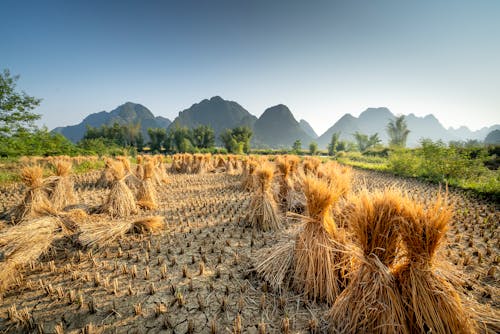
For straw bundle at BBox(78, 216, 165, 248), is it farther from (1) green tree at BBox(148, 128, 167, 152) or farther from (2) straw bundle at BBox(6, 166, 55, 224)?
(1) green tree at BBox(148, 128, 167, 152)

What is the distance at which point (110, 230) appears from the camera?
3646 mm

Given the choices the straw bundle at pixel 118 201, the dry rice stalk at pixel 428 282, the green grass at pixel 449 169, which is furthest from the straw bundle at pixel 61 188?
the green grass at pixel 449 169

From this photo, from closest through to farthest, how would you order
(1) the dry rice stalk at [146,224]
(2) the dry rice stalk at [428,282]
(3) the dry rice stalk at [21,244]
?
(2) the dry rice stalk at [428,282], (3) the dry rice stalk at [21,244], (1) the dry rice stalk at [146,224]

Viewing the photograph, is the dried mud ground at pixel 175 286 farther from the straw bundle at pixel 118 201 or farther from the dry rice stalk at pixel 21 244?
the straw bundle at pixel 118 201

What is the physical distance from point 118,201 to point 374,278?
20.5 ft

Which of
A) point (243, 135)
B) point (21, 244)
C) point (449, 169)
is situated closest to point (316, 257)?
point (21, 244)

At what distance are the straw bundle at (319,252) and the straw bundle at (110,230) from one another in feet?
11.3

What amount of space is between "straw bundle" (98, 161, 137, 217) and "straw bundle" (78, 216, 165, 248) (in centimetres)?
140

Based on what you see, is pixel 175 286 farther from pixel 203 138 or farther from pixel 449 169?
pixel 203 138

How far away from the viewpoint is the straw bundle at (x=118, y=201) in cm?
513

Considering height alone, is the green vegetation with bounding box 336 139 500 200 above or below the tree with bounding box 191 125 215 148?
below

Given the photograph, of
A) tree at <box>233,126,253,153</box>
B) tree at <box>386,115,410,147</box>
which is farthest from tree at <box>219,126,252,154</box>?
tree at <box>386,115,410,147</box>

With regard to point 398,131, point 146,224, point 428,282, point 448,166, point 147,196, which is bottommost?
point 146,224

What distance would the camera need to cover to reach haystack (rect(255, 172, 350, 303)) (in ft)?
7.32
